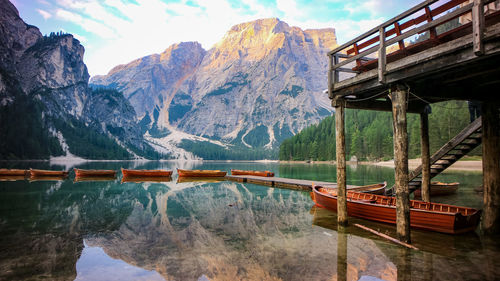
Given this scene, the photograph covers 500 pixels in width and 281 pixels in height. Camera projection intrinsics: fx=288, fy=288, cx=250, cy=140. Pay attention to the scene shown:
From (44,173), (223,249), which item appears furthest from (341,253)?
(44,173)

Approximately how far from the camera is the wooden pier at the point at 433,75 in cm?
831

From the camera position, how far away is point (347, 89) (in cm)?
1343

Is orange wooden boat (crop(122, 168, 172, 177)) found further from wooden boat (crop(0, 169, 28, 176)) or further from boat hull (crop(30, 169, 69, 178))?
wooden boat (crop(0, 169, 28, 176))

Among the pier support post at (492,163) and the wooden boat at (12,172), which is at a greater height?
the pier support post at (492,163)

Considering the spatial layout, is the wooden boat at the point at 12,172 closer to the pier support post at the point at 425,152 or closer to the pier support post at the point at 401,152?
the pier support post at the point at 401,152

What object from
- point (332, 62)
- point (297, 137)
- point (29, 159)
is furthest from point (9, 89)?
point (332, 62)

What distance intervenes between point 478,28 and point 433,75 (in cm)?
216

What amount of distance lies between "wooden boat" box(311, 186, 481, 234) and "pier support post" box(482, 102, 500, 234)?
0.72 m

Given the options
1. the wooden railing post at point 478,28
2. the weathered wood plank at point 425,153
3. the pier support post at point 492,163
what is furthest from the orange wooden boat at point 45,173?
the wooden railing post at point 478,28

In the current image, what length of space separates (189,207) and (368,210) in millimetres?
13712

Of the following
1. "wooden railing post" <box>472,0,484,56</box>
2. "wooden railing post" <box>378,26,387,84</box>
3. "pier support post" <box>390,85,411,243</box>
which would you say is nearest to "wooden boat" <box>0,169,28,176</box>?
"wooden railing post" <box>378,26,387,84</box>

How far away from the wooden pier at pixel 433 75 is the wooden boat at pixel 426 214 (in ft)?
2.59

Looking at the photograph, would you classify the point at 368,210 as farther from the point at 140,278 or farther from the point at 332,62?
the point at 140,278

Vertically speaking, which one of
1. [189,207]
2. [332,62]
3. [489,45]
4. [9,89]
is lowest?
[189,207]
